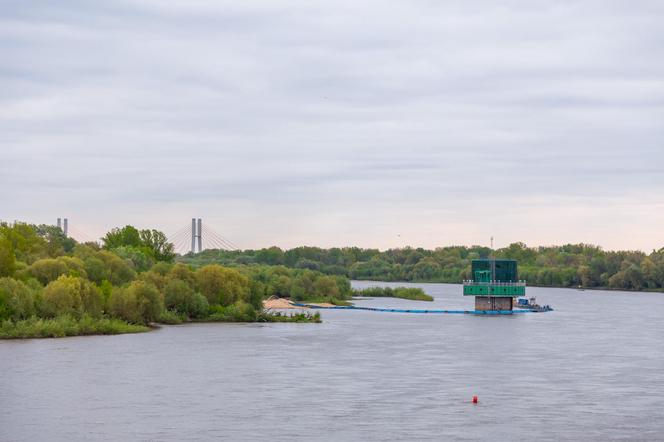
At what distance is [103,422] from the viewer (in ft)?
143

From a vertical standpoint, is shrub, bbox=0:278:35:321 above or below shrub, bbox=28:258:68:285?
below

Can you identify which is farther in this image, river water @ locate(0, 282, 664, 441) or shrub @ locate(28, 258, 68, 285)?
shrub @ locate(28, 258, 68, 285)

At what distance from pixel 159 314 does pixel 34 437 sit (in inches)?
2127

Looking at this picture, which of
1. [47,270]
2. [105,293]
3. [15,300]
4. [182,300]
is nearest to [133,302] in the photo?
[105,293]

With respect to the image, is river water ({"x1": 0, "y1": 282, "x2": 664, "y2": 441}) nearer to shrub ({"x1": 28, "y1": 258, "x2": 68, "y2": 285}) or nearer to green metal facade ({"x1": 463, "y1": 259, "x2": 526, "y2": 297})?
shrub ({"x1": 28, "y1": 258, "x2": 68, "y2": 285})

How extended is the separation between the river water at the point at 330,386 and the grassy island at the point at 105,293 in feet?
9.70

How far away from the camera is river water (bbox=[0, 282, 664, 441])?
140 ft

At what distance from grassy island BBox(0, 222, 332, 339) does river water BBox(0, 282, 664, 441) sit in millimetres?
2955

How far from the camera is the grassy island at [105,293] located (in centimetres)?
7938

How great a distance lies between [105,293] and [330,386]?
4196cm

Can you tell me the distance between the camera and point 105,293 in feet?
299

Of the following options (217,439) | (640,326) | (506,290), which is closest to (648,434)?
(217,439)

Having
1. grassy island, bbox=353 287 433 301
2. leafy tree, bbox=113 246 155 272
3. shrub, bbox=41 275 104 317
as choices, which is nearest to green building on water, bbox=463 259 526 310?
grassy island, bbox=353 287 433 301

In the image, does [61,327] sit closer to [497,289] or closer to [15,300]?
[15,300]
